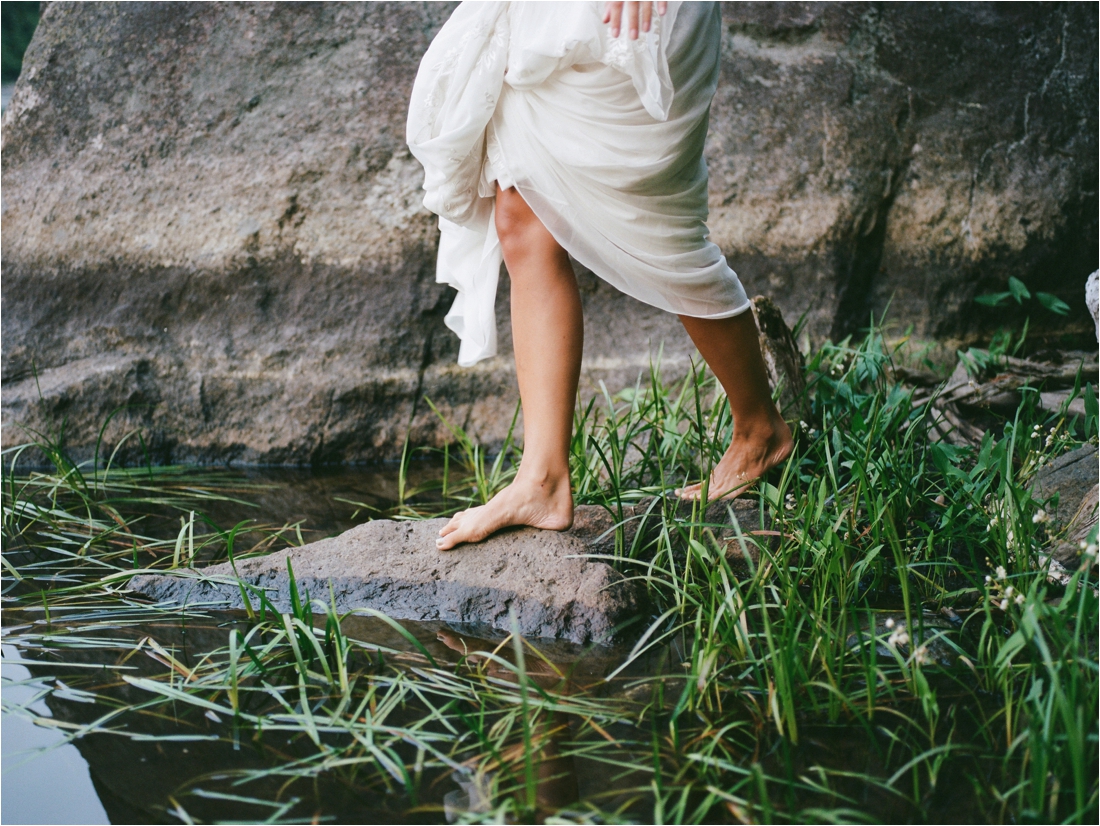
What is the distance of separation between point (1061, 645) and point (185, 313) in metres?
2.99

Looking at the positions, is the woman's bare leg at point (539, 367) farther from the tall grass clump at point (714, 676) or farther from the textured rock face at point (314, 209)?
the textured rock face at point (314, 209)

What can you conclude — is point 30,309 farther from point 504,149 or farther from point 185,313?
point 504,149

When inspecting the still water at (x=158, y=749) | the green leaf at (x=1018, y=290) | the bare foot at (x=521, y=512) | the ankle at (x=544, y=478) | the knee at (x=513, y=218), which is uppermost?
the knee at (x=513, y=218)

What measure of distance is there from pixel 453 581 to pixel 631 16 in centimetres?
124

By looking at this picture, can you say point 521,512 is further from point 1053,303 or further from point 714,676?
point 1053,303

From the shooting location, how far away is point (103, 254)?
3.29m

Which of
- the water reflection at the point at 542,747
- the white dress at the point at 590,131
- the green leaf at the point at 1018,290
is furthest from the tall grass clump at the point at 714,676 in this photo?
the green leaf at the point at 1018,290

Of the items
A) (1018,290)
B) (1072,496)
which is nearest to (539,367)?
(1072,496)

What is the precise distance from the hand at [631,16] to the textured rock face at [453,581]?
107 centimetres

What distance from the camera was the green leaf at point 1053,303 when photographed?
11.4 ft

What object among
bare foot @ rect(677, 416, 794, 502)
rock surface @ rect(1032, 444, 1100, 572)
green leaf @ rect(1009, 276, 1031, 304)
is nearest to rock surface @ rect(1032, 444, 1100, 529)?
rock surface @ rect(1032, 444, 1100, 572)

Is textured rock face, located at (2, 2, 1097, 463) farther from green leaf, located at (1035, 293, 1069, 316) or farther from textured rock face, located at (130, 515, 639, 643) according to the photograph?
textured rock face, located at (130, 515, 639, 643)

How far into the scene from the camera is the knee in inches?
75.9

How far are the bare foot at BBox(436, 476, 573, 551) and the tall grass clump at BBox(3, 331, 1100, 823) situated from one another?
0.49 feet
